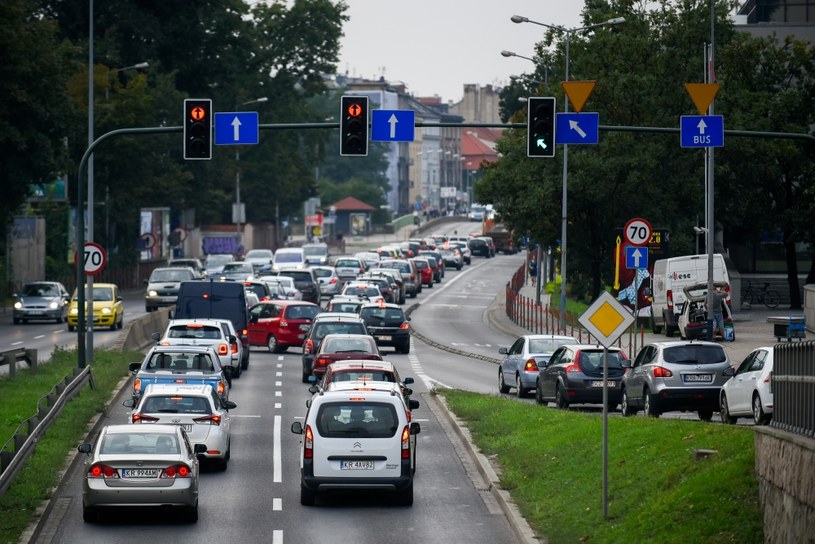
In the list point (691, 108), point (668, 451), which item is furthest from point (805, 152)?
point (668, 451)

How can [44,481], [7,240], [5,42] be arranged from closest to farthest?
[44,481] → [5,42] → [7,240]

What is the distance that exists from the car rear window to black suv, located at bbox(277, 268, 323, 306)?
155 feet

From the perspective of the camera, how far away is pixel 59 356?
4259 cm

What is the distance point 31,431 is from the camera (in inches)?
964

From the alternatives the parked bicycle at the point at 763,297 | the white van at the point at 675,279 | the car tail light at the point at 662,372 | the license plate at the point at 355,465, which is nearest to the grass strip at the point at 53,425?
the license plate at the point at 355,465

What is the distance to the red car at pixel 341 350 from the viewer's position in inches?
1476

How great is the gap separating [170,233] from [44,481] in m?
79.6

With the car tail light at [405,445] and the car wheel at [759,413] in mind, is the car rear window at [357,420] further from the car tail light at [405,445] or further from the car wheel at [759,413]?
the car wheel at [759,413]

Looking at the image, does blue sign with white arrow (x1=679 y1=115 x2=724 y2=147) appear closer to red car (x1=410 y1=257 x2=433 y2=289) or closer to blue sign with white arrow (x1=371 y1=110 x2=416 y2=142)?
blue sign with white arrow (x1=371 y1=110 x2=416 y2=142)

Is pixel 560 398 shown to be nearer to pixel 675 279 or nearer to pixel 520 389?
pixel 520 389

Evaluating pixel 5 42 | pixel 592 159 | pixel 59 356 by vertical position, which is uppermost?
pixel 5 42

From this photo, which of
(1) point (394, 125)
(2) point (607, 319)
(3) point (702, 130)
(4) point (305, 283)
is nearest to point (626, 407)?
(3) point (702, 130)

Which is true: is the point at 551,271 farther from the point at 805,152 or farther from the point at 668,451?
the point at 668,451

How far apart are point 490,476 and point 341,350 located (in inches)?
533
